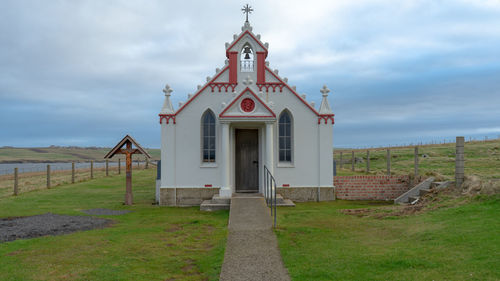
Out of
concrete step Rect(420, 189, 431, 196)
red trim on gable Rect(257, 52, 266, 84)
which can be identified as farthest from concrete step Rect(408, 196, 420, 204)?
red trim on gable Rect(257, 52, 266, 84)

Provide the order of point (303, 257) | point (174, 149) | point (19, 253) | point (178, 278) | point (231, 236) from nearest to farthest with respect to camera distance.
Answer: point (178, 278), point (303, 257), point (19, 253), point (231, 236), point (174, 149)

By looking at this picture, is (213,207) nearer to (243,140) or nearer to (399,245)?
(243,140)

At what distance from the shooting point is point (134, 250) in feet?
25.0

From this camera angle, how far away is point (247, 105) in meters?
14.3

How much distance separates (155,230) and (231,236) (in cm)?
235

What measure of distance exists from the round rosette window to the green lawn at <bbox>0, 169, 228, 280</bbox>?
13.1ft

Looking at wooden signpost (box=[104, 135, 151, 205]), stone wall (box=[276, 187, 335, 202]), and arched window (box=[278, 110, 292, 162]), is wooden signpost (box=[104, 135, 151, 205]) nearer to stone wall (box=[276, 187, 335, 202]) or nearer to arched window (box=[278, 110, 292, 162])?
arched window (box=[278, 110, 292, 162])

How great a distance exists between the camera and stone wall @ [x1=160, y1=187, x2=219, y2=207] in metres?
15.0

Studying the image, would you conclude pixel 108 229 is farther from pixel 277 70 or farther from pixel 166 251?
pixel 277 70

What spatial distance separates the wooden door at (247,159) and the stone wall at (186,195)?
4.71 ft

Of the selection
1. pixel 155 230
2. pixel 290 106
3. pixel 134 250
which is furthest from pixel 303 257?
pixel 290 106

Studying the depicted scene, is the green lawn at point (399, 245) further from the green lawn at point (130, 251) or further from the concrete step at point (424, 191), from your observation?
the concrete step at point (424, 191)

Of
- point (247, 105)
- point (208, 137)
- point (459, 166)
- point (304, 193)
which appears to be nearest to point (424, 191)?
point (459, 166)

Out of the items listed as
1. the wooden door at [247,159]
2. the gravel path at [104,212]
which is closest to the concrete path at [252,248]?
the wooden door at [247,159]
